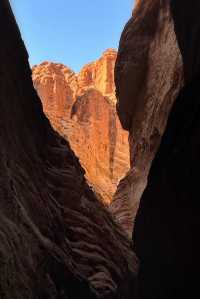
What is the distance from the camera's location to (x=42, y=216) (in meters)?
9.59

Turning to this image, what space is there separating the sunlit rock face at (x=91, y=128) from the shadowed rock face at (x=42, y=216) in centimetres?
2560

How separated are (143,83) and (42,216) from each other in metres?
9.87

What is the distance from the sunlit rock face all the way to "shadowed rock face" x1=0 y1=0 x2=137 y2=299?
25604 millimetres

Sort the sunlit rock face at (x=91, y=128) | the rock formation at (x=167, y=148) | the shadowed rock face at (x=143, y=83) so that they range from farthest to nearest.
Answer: the sunlit rock face at (x=91, y=128), the shadowed rock face at (x=143, y=83), the rock formation at (x=167, y=148)

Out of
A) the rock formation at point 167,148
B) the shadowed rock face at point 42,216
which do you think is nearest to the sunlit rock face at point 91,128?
the rock formation at point 167,148

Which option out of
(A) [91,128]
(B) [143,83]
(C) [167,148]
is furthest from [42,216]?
(A) [91,128]

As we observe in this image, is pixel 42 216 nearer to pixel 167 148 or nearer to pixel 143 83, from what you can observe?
pixel 167 148

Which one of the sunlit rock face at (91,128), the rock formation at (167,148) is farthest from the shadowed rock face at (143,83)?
the sunlit rock face at (91,128)

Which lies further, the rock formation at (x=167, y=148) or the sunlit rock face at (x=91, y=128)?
the sunlit rock face at (x=91, y=128)

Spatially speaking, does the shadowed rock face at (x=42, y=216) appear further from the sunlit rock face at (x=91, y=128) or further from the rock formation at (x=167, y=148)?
the sunlit rock face at (x=91, y=128)

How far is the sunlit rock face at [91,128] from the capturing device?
43.2 metres

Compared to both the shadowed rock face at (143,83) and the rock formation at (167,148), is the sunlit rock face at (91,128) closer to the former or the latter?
the shadowed rock face at (143,83)

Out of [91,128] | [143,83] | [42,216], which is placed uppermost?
[143,83]

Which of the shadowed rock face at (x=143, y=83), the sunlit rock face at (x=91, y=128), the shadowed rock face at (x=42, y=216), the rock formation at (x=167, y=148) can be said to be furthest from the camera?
the sunlit rock face at (x=91, y=128)
